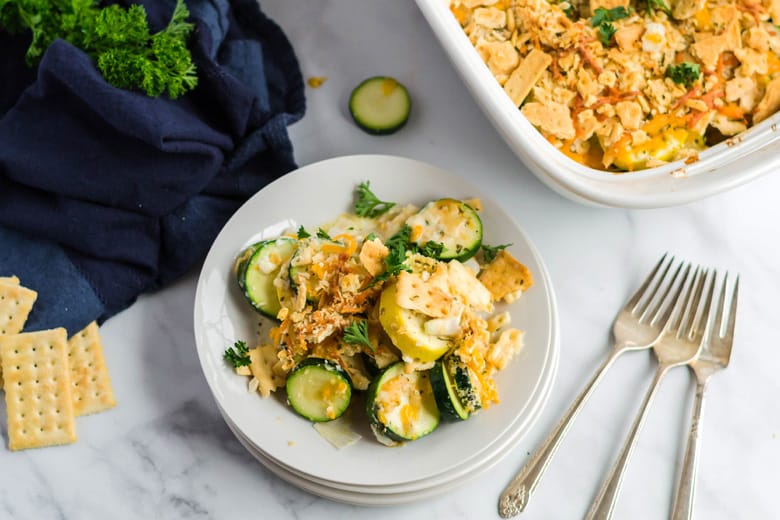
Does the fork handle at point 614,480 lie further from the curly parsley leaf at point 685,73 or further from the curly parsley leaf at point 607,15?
the curly parsley leaf at point 607,15

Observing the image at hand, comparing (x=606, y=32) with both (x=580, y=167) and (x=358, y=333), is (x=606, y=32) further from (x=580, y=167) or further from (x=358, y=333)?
(x=358, y=333)

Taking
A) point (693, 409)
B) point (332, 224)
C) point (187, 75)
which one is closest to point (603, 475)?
point (693, 409)

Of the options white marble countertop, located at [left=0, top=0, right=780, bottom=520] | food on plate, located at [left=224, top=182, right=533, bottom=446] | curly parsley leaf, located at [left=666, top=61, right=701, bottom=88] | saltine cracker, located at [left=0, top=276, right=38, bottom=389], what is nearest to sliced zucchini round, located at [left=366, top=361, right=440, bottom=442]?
food on plate, located at [left=224, top=182, right=533, bottom=446]

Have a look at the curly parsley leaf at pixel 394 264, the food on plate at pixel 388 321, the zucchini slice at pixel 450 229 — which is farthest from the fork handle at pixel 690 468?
the curly parsley leaf at pixel 394 264

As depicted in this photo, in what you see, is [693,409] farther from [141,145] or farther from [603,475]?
[141,145]

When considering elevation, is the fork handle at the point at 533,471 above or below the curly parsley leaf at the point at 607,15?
below

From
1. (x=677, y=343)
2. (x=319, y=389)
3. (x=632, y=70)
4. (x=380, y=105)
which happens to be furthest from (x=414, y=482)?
(x=632, y=70)
